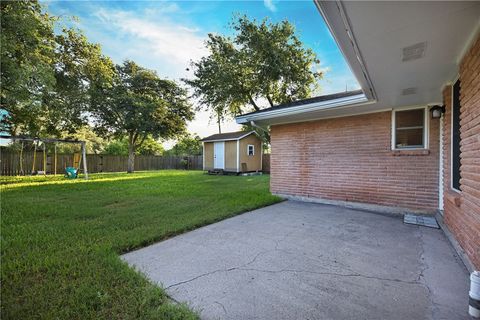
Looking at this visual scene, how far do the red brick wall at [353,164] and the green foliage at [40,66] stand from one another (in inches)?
305

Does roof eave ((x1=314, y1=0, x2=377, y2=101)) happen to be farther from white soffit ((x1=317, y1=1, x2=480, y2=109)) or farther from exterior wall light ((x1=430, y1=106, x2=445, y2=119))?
exterior wall light ((x1=430, y1=106, x2=445, y2=119))

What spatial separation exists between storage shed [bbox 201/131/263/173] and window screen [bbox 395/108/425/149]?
1038 centimetres

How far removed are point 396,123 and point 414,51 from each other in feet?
9.24

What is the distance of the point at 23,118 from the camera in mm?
9273

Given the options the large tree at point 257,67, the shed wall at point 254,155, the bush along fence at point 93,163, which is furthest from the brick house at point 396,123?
the bush along fence at point 93,163

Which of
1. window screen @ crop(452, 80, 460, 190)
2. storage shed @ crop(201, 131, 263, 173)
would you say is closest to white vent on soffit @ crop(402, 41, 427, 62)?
window screen @ crop(452, 80, 460, 190)

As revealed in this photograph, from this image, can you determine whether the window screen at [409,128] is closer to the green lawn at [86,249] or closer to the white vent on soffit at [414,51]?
the white vent on soffit at [414,51]

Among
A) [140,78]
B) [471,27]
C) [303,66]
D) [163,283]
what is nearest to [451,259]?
[471,27]

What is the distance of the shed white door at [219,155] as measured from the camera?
51.0 feet

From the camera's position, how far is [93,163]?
52.1 feet

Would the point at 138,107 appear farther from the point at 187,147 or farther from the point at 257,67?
the point at 187,147

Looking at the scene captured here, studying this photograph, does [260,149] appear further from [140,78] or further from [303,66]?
[140,78]

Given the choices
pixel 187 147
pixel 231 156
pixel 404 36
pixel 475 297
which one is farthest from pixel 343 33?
pixel 187 147

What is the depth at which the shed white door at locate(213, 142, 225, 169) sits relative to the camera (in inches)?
612
